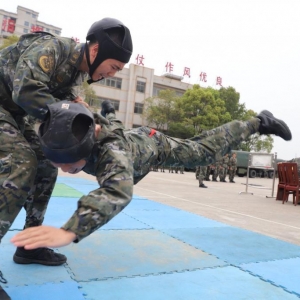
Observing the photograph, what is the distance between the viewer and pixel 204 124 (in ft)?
115

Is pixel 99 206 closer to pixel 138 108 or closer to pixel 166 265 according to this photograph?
pixel 166 265

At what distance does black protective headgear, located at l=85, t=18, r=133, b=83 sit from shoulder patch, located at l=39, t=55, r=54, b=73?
30 centimetres

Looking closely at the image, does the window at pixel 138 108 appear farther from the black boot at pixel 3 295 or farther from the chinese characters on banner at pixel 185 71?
the black boot at pixel 3 295

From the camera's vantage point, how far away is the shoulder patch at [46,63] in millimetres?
1950

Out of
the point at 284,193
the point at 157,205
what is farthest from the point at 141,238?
the point at 284,193

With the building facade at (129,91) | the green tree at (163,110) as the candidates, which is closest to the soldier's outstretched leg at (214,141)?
the green tree at (163,110)

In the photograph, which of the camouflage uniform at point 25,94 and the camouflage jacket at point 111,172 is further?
the camouflage uniform at point 25,94

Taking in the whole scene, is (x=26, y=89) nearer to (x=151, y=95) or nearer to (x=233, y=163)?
(x=233, y=163)

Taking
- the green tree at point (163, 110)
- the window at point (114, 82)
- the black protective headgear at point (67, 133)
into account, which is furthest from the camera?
the window at point (114, 82)

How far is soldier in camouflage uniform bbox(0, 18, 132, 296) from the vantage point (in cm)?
186

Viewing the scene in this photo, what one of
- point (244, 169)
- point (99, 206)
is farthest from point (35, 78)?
point (244, 169)

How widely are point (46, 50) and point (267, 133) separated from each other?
250 centimetres

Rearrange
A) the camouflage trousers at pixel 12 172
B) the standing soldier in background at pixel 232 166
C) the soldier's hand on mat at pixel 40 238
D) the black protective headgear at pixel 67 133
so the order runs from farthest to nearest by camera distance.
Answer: the standing soldier in background at pixel 232 166 → the camouflage trousers at pixel 12 172 → the black protective headgear at pixel 67 133 → the soldier's hand on mat at pixel 40 238

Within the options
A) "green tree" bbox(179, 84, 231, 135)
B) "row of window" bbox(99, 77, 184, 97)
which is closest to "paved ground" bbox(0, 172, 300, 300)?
"green tree" bbox(179, 84, 231, 135)
